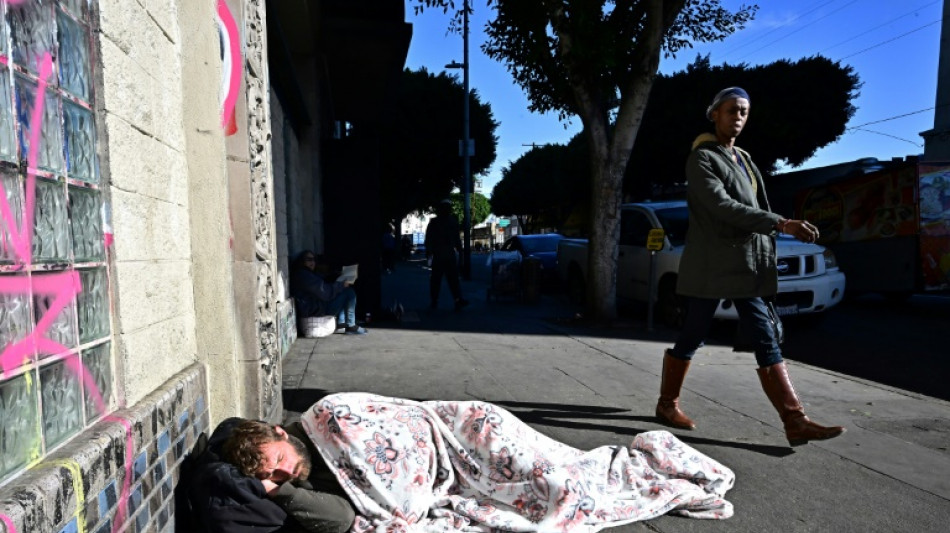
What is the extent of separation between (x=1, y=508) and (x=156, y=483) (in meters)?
0.82

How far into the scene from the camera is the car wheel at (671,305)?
750 cm

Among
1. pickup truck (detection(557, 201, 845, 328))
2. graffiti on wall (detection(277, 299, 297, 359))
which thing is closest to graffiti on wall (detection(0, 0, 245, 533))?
graffiti on wall (detection(277, 299, 297, 359))

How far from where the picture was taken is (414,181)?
31.1 meters

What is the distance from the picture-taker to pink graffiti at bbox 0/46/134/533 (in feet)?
4.30

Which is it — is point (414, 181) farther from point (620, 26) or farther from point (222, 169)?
point (222, 169)

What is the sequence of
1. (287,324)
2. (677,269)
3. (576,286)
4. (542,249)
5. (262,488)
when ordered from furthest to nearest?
1. (542,249)
2. (576,286)
3. (677,269)
4. (287,324)
5. (262,488)

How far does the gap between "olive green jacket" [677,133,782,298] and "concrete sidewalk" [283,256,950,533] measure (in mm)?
928

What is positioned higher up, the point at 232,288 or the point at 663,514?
the point at 232,288

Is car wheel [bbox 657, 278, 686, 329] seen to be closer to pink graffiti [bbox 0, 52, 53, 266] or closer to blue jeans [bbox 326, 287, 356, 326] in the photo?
blue jeans [bbox 326, 287, 356, 326]

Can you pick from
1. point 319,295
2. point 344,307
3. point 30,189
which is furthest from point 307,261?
point 30,189

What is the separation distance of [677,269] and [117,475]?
668cm

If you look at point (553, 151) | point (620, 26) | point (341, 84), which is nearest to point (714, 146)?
point (620, 26)

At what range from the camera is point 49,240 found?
1.50 m

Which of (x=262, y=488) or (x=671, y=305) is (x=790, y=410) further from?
(x=671, y=305)
